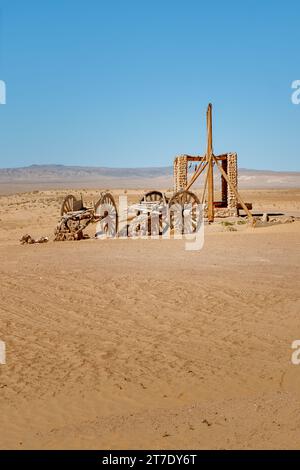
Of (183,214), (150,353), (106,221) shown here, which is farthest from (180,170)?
(150,353)

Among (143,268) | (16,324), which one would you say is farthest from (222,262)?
(16,324)

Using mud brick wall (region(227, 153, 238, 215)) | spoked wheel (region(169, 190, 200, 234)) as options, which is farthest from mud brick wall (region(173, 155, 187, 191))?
spoked wheel (region(169, 190, 200, 234))

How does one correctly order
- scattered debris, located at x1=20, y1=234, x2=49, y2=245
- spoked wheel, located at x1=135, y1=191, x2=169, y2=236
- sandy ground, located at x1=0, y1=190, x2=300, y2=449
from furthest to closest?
spoked wheel, located at x1=135, y1=191, x2=169, y2=236 < scattered debris, located at x1=20, y1=234, x2=49, y2=245 < sandy ground, located at x1=0, y1=190, x2=300, y2=449

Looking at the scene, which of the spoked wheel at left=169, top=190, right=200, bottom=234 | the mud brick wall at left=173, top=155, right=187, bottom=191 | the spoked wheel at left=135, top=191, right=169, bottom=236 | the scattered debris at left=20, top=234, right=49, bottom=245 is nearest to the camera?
the scattered debris at left=20, top=234, right=49, bottom=245

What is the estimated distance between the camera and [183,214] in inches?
696

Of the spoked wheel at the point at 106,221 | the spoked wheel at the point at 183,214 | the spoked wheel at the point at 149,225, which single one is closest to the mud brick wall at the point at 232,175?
the spoked wheel at the point at 183,214

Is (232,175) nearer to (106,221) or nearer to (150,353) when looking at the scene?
(106,221)

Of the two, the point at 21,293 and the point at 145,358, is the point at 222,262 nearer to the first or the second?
the point at 21,293

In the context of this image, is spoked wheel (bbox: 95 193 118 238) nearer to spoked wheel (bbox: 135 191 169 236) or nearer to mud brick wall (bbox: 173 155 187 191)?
spoked wheel (bbox: 135 191 169 236)

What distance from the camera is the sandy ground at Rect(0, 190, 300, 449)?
468 centimetres

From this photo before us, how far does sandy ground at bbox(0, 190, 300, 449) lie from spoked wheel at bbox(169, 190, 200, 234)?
5172 mm

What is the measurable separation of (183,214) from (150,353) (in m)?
11.2

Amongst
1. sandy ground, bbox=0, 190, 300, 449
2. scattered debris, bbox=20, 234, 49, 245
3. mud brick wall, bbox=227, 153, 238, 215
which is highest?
mud brick wall, bbox=227, 153, 238, 215

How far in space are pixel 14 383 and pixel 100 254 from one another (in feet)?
24.5
